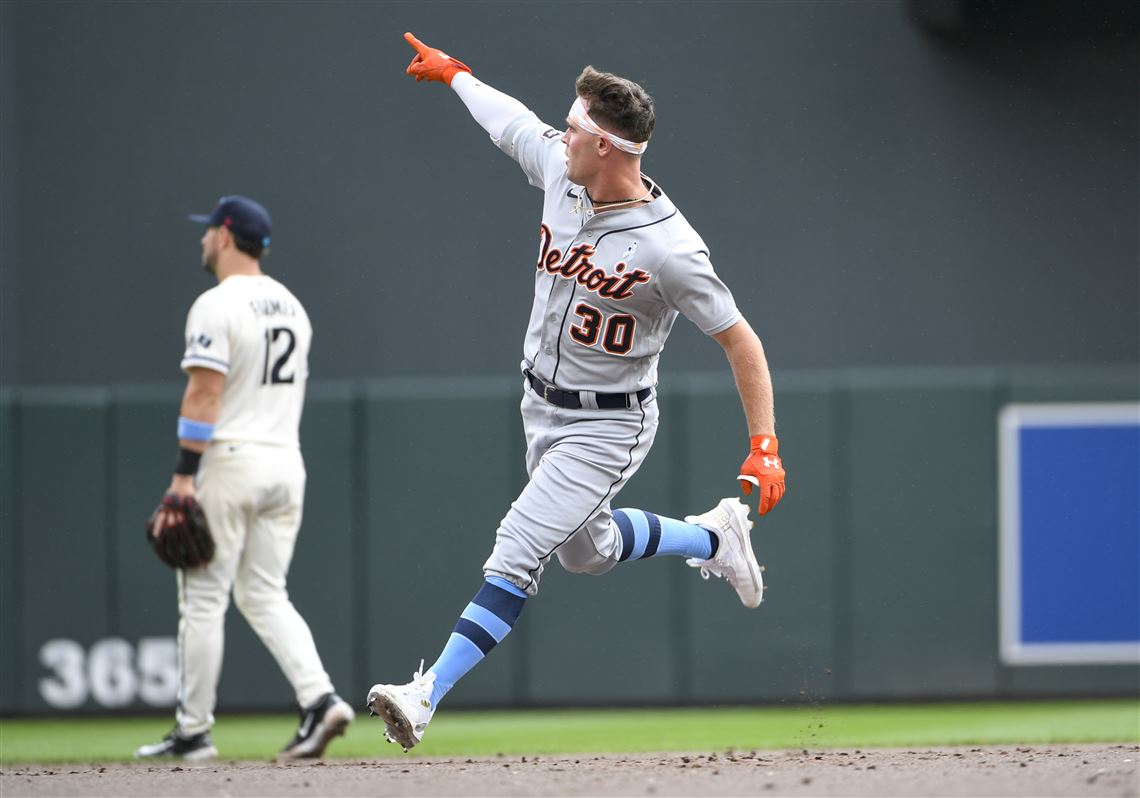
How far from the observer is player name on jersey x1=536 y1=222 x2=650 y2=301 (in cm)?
407

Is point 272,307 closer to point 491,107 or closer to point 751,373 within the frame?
point 491,107

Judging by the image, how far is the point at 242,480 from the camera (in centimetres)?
548

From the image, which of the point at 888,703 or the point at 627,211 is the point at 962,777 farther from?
the point at 888,703

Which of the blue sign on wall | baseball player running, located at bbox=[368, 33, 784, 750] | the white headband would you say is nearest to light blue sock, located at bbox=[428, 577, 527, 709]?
baseball player running, located at bbox=[368, 33, 784, 750]

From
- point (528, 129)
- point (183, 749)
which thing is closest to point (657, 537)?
point (528, 129)

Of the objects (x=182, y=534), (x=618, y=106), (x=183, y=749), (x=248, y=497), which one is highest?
(x=618, y=106)

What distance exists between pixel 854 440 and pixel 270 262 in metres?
3.18

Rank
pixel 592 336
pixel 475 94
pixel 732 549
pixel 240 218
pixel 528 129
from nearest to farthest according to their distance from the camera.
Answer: pixel 592 336
pixel 528 129
pixel 475 94
pixel 732 549
pixel 240 218

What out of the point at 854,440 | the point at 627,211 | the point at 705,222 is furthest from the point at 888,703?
the point at 627,211

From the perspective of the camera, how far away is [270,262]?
7.99m

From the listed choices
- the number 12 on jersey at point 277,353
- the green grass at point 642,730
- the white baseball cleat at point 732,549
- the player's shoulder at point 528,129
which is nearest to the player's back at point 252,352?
the number 12 on jersey at point 277,353

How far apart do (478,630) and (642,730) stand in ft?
8.59

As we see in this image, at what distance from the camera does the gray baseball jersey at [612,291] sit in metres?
4.05

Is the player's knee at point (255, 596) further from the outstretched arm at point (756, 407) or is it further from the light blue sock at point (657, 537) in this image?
the outstretched arm at point (756, 407)
